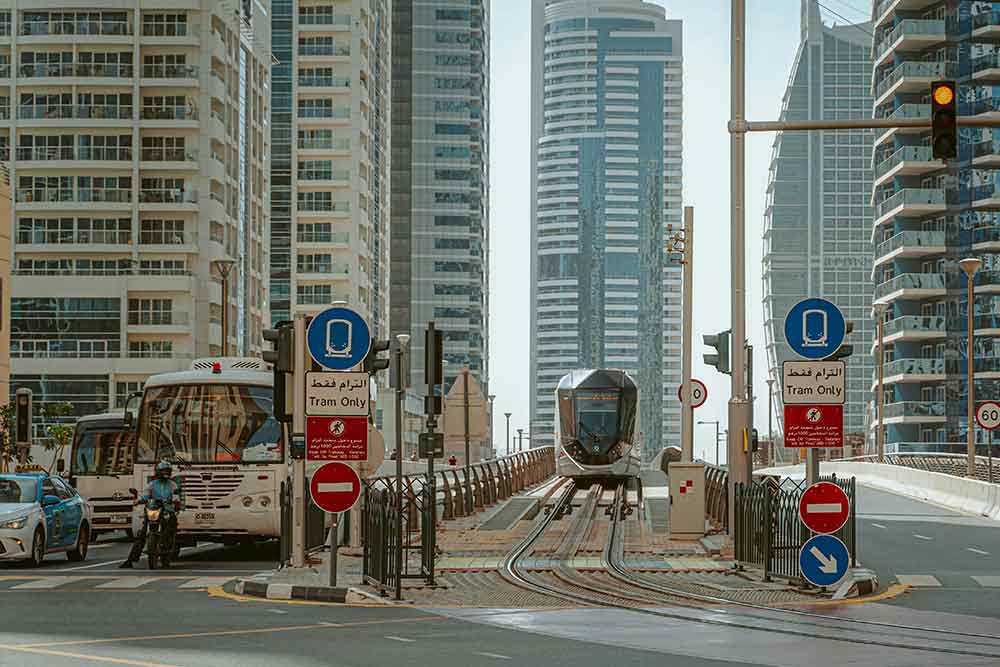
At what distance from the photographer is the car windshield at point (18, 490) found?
1018 inches

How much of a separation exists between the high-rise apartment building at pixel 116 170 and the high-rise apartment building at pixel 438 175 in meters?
94.3

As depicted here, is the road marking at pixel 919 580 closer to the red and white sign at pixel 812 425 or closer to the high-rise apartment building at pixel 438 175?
the red and white sign at pixel 812 425

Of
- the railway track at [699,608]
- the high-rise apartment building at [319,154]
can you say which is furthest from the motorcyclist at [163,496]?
the high-rise apartment building at [319,154]

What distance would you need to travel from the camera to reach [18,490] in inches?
1025

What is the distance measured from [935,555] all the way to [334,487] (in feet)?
38.5

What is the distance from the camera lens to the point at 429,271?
194 metres

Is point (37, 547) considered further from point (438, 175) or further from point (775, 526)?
point (438, 175)

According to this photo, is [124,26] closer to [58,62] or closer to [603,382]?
[58,62]

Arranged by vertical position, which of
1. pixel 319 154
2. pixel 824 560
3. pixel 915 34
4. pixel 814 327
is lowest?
pixel 824 560

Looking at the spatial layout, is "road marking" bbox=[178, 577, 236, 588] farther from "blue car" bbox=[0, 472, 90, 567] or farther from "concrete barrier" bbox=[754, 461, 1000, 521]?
"concrete barrier" bbox=[754, 461, 1000, 521]

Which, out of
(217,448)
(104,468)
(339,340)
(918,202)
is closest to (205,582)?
(339,340)

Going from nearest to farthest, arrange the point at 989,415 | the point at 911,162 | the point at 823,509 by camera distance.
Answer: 1. the point at 823,509
2. the point at 989,415
3. the point at 911,162

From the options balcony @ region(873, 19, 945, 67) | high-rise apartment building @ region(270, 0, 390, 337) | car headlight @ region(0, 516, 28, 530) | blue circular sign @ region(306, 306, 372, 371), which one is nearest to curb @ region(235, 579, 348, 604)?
blue circular sign @ region(306, 306, 372, 371)

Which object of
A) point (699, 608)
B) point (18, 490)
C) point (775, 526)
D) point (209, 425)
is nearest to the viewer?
point (699, 608)
